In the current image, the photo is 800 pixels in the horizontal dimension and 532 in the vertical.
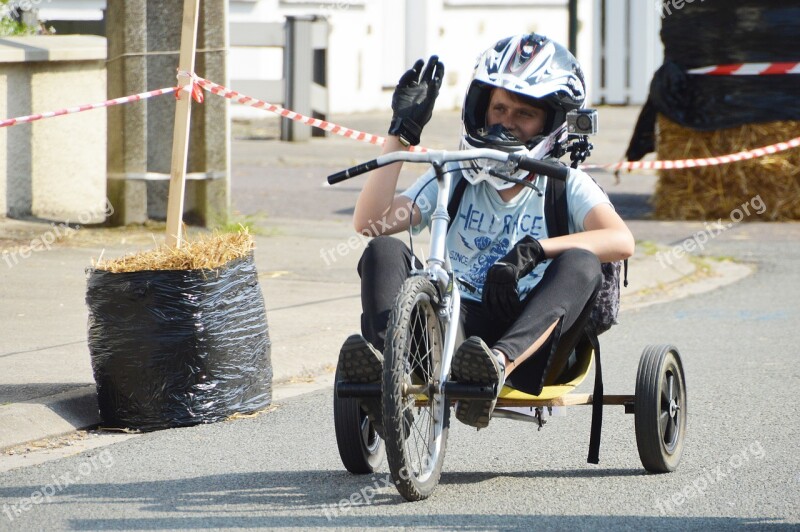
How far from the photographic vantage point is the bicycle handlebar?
452 cm

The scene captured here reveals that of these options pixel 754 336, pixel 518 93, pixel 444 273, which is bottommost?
pixel 754 336

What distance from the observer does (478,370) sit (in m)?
4.46

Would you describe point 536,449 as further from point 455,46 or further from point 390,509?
point 455,46

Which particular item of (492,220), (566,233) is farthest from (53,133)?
(566,233)

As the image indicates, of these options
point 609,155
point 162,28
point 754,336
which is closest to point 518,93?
point 754,336

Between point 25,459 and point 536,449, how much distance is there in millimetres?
1910

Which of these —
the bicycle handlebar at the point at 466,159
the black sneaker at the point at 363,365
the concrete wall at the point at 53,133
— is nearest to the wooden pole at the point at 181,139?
the bicycle handlebar at the point at 466,159

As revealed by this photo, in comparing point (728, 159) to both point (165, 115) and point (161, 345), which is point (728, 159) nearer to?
point (165, 115)

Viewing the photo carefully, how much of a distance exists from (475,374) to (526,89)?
43.0 inches

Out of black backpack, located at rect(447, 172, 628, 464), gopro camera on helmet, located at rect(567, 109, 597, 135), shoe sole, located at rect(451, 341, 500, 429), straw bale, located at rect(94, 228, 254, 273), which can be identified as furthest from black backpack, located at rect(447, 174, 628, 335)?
straw bale, located at rect(94, 228, 254, 273)

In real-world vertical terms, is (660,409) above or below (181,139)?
below

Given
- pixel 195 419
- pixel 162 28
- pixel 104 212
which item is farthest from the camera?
pixel 104 212

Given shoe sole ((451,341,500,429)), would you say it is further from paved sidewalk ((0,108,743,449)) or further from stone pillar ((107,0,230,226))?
stone pillar ((107,0,230,226))

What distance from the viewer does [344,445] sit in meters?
5.00
